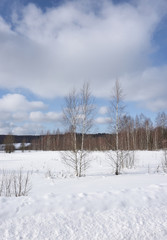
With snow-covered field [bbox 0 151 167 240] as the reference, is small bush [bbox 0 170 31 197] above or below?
below

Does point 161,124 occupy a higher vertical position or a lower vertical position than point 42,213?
higher

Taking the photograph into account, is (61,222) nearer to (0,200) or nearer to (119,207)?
(119,207)

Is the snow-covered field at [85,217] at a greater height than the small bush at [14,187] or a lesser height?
greater

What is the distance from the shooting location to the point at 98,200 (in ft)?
11.2

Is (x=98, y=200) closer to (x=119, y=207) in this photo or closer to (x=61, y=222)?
(x=119, y=207)

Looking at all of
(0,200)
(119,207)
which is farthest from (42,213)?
(119,207)

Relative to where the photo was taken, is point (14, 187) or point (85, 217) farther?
point (14, 187)

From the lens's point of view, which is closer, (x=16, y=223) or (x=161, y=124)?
(x=16, y=223)

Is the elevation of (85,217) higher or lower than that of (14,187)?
higher

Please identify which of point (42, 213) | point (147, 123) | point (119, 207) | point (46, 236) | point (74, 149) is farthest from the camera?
point (147, 123)

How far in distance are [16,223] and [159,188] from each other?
3597 millimetres

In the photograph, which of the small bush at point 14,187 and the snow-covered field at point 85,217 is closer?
the snow-covered field at point 85,217

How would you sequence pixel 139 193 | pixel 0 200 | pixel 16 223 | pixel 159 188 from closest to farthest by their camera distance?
pixel 16 223 → pixel 0 200 → pixel 139 193 → pixel 159 188

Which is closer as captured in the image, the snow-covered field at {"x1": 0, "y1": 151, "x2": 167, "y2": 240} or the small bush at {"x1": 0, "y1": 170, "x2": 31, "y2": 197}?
the snow-covered field at {"x1": 0, "y1": 151, "x2": 167, "y2": 240}
